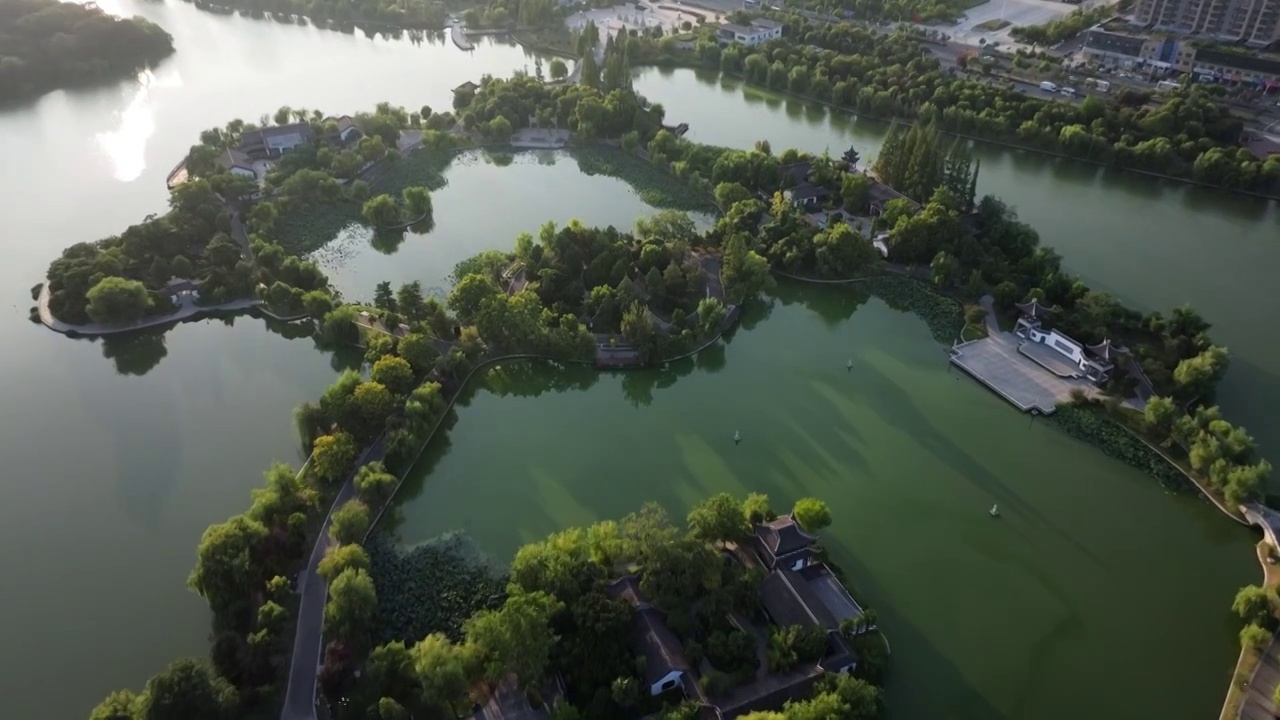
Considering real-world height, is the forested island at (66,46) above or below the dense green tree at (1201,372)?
above

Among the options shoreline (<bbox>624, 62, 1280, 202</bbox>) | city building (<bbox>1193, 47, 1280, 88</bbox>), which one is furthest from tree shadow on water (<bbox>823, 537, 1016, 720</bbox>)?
city building (<bbox>1193, 47, 1280, 88</bbox>)

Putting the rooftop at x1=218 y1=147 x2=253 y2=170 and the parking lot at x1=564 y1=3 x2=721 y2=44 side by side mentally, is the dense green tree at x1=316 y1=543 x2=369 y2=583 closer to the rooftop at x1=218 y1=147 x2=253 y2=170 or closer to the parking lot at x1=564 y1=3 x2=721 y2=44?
the rooftop at x1=218 y1=147 x2=253 y2=170

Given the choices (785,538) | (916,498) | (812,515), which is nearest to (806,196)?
(916,498)

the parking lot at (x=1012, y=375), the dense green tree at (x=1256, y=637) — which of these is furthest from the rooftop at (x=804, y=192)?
the dense green tree at (x=1256, y=637)

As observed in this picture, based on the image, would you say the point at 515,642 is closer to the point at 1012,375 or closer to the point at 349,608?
the point at 349,608

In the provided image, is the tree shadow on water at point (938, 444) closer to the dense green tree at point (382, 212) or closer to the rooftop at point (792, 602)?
the rooftop at point (792, 602)

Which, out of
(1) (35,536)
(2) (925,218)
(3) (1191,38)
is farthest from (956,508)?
(3) (1191,38)
